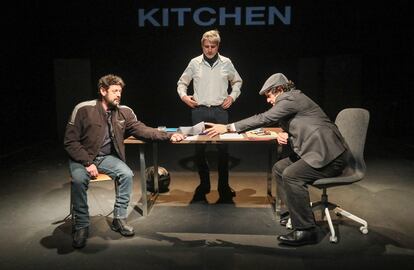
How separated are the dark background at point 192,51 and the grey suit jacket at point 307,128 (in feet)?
13.8

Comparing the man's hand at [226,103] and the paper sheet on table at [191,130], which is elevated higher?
the man's hand at [226,103]

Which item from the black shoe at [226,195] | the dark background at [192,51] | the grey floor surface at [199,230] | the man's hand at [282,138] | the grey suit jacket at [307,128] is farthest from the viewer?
the dark background at [192,51]

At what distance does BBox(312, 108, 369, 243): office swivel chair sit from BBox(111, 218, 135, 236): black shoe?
1.45 metres

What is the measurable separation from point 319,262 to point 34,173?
12.3ft

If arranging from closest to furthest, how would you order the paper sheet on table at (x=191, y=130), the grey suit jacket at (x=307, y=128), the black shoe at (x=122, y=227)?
1. the grey suit jacket at (x=307, y=128)
2. the black shoe at (x=122, y=227)
3. the paper sheet on table at (x=191, y=130)

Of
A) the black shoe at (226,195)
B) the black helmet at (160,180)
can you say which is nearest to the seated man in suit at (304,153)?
the black shoe at (226,195)

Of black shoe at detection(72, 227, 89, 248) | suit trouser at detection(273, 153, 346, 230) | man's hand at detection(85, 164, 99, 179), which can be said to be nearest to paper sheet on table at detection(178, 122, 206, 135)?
man's hand at detection(85, 164, 99, 179)

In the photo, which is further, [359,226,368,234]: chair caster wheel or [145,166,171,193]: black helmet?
[145,166,171,193]: black helmet

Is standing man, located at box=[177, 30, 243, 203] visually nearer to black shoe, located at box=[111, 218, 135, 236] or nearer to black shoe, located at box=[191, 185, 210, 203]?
black shoe, located at box=[191, 185, 210, 203]

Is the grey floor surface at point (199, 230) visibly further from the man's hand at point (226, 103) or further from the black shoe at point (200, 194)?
the man's hand at point (226, 103)

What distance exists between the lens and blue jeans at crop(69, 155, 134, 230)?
3102 mm

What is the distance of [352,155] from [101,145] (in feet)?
6.44

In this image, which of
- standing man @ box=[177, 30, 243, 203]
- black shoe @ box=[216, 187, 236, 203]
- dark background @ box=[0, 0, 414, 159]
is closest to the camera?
black shoe @ box=[216, 187, 236, 203]

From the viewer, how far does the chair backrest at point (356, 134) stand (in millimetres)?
3207
